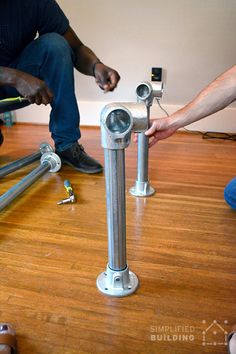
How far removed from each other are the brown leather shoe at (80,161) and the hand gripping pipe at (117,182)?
653mm

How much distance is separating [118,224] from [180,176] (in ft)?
2.40

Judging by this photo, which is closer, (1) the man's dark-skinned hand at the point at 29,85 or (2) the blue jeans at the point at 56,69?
(1) the man's dark-skinned hand at the point at 29,85

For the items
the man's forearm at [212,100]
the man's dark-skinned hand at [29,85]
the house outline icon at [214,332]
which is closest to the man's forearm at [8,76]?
the man's dark-skinned hand at [29,85]

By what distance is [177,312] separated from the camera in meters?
0.61

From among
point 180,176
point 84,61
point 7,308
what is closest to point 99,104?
point 84,61

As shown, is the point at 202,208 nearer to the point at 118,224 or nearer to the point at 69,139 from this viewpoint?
the point at 118,224

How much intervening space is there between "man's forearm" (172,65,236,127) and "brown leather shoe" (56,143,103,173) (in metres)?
0.61

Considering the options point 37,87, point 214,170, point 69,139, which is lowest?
point 214,170

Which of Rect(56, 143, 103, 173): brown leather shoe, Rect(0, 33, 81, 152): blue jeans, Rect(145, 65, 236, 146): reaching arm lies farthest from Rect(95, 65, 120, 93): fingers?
Rect(145, 65, 236, 146): reaching arm

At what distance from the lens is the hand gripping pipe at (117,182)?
1.72ft

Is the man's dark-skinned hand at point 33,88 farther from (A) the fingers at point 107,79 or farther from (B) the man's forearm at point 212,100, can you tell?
(B) the man's forearm at point 212,100

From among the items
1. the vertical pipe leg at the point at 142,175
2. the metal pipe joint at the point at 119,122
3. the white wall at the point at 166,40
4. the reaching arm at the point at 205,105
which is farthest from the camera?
the white wall at the point at 166,40

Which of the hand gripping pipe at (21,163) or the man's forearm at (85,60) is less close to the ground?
the man's forearm at (85,60)

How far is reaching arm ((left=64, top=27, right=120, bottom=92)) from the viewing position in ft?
4.12
